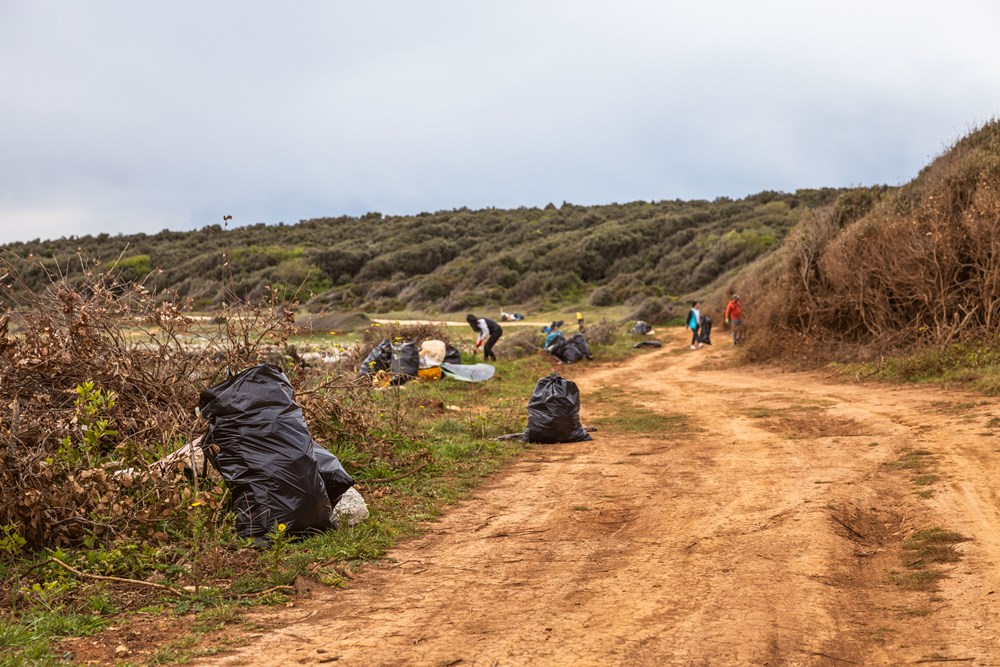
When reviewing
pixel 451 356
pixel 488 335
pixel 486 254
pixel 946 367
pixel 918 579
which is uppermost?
pixel 486 254

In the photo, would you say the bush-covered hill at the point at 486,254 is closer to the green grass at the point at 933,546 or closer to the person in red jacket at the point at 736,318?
the person in red jacket at the point at 736,318

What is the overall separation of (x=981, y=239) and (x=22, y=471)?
14231 millimetres

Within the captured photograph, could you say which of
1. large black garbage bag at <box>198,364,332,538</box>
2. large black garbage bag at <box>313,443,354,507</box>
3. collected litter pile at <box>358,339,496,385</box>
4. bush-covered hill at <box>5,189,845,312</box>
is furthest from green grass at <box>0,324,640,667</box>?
bush-covered hill at <box>5,189,845,312</box>

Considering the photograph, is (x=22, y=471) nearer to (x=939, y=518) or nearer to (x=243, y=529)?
(x=243, y=529)

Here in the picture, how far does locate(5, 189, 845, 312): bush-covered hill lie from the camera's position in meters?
39.5

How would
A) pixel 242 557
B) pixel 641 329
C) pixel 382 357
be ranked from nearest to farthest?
pixel 242 557
pixel 382 357
pixel 641 329

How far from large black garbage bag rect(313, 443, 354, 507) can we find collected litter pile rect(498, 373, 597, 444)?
3708mm

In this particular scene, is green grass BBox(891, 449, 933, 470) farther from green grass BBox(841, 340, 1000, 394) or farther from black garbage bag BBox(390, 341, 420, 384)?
black garbage bag BBox(390, 341, 420, 384)

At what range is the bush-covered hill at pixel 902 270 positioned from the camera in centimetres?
1370

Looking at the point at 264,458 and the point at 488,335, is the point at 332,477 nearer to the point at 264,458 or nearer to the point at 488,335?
the point at 264,458

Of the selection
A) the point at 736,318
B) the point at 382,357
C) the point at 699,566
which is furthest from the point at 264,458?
the point at 736,318

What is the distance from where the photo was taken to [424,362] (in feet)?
49.0

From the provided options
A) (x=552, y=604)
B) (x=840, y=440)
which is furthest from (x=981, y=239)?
(x=552, y=604)

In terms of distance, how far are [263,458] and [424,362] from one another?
963cm
